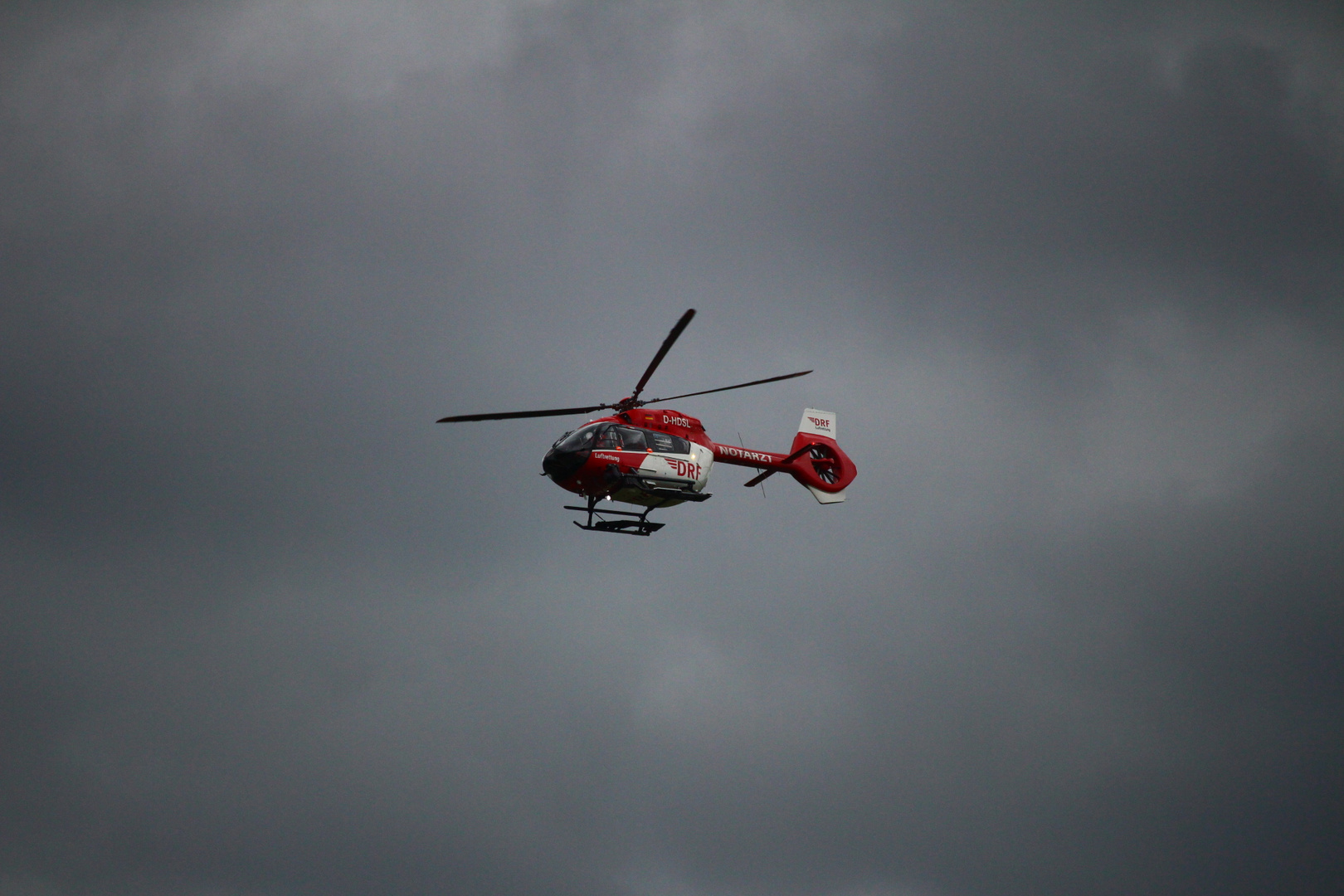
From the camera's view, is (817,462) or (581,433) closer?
(581,433)

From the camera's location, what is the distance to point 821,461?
49.2m

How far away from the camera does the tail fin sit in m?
48.8

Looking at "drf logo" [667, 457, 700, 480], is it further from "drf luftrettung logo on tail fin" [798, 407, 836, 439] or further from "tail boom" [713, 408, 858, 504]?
"drf luftrettung logo on tail fin" [798, 407, 836, 439]

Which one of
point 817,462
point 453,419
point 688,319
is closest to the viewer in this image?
point 688,319

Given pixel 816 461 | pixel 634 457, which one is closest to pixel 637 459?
pixel 634 457

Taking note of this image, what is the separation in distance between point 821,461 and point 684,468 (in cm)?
807

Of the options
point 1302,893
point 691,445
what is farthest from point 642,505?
point 1302,893

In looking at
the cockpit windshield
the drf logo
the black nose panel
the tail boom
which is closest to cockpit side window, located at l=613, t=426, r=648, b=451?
the cockpit windshield

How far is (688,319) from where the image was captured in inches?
1449

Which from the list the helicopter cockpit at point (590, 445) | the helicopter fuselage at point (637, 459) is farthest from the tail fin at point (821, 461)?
the helicopter cockpit at point (590, 445)

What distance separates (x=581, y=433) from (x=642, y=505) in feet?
10.7

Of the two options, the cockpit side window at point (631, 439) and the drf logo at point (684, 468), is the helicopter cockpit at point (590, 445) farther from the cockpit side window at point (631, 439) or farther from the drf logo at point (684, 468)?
the drf logo at point (684, 468)

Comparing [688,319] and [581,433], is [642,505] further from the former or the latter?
[688,319]

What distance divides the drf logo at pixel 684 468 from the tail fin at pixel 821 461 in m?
6.36
